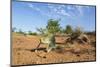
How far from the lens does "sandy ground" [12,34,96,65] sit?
2492 millimetres

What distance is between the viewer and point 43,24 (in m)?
2.62

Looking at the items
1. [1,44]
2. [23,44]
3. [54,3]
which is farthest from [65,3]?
[1,44]

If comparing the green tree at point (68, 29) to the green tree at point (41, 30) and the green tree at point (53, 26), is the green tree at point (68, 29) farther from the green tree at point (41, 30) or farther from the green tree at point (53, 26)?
the green tree at point (41, 30)

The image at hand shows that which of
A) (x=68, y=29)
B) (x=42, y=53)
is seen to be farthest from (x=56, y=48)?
(x=68, y=29)

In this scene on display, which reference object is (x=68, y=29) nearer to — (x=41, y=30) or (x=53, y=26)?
(x=53, y=26)

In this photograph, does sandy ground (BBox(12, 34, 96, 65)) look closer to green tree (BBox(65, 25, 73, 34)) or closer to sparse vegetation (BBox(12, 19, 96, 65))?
sparse vegetation (BBox(12, 19, 96, 65))

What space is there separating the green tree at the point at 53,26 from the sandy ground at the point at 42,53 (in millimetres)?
135

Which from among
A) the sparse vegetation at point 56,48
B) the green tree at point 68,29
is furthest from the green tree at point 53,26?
the green tree at point 68,29

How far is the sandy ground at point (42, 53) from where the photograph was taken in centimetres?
249

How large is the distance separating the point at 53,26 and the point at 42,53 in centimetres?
38

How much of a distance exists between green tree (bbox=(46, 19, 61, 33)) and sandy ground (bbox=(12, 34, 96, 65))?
0.13 meters

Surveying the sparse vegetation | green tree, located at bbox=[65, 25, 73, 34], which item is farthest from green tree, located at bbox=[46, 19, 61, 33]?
green tree, located at bbox=[65, 25, 73, 34]

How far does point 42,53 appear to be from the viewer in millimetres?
2607

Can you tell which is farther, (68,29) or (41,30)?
(68,29)
